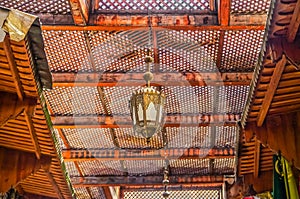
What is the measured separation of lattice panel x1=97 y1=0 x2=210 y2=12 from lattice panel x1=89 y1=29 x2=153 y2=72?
37cm

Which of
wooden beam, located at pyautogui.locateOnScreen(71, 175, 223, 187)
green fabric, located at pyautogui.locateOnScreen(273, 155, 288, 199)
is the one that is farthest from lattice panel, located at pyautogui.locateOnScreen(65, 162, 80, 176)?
green fabric, located at pyautogui.locateOnScreen(273, 155, 288, 199)

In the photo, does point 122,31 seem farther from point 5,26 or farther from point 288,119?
point 5,26

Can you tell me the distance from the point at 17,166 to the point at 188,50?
3.30 meters

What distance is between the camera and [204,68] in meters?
8.07

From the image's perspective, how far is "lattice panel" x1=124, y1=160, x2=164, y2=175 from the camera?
40.5 ft

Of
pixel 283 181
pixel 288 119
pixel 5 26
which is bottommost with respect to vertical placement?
pixel 283 181

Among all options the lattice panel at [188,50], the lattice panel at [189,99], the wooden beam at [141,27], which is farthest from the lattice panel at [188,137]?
the wooden beam at [141,27]

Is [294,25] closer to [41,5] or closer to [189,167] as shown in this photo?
[41,5]

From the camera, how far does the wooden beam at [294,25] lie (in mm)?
3688

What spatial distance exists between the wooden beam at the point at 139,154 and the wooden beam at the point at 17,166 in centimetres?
400

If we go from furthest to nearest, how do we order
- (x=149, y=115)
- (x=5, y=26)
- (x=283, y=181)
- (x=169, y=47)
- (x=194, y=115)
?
1. (x=194, y=115)
2. (x=169, y=47)
3. (x=283, y=181)
4. (x=149, y=115)
5. (x=5, y=26)

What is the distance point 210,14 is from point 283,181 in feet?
8.96

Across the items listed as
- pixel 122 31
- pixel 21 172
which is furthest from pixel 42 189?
pixel 122 31

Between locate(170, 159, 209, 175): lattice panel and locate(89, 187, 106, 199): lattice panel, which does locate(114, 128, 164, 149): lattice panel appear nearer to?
locate(170, 159, 209, 175): lattice panel
